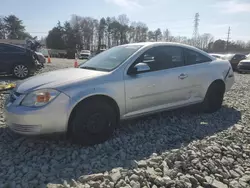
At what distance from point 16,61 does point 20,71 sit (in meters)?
0.42

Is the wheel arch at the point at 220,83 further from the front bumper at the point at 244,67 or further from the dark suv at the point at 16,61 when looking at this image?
the front bumper at the point at 244,67

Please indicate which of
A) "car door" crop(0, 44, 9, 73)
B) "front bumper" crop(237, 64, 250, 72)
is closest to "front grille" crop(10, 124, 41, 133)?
"car door" crop(0, 44, 9, 73)

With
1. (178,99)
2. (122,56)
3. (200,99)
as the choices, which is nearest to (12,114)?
(122,56)

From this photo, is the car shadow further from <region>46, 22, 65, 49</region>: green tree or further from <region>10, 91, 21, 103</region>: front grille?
<region>46, 22, 65, 49</region>: green tree

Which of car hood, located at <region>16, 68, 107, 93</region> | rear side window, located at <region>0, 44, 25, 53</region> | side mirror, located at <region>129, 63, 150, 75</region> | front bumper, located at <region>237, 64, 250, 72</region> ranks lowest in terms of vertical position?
front bumper, located at <region>237, 64, 250, 72</region>

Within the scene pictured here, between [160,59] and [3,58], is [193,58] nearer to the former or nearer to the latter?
[160,59]

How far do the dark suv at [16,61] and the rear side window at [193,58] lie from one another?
7416 mm

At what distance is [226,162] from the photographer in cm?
311

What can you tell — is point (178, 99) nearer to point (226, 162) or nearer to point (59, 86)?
point (226, 162)

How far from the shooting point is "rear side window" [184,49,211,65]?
15.3ft

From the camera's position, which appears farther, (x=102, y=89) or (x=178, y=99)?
(x=178, y=99)

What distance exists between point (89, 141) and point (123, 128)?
91 centimetres

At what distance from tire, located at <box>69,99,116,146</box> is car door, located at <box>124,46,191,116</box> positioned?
1.31ft

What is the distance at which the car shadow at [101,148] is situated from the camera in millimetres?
2859
